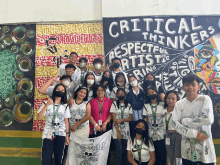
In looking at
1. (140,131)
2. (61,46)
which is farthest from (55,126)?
(61,46)

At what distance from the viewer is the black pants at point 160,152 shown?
2.63m

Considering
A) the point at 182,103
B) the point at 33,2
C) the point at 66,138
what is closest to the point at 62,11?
the point at 33,2

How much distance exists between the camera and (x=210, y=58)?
4492mm

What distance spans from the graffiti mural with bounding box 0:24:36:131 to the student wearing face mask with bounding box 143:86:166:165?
3.31m

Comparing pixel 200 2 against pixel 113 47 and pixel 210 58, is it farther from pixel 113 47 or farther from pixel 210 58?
pixel 113 47

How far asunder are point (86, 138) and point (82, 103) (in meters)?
0.55

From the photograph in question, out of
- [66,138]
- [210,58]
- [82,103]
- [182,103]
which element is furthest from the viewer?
[210,58]

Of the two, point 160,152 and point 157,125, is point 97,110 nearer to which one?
point 157,125

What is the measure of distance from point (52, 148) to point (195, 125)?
73.9 inches

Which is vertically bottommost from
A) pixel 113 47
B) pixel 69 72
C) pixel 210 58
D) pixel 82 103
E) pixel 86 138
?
pixel 86 138

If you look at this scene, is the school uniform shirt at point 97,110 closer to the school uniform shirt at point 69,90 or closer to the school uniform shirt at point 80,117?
the school uniform shirt at point 80,117

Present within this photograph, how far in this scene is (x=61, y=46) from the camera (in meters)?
4.76

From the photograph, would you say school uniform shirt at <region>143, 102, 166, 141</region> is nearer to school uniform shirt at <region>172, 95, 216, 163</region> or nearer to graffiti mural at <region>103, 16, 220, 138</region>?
school uniform shirt at <region>172, 95, 216, 163</region>

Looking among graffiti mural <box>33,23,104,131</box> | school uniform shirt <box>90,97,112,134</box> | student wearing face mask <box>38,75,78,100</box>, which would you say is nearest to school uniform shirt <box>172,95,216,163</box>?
school uniform shirt <box>90,97,112,134</box>
